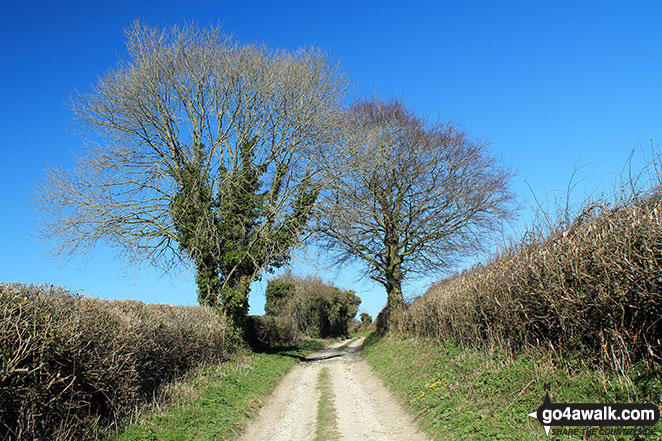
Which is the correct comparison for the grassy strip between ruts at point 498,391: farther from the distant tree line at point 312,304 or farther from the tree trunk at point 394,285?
the distant tree line at point 312,304

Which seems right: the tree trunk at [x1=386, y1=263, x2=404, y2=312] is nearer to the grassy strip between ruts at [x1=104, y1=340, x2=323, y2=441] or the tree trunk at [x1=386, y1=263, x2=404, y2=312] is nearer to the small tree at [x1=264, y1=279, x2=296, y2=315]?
the grassy strip between ruts at [x1=104, y1=340, x2=323, y2=441]

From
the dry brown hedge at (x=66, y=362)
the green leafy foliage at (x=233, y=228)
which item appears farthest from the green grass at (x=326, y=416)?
the green leafy foliage at (x=233, y=228)

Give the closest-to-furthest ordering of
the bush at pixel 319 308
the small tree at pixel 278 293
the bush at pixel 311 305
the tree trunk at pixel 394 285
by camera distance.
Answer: the tree trunk at pixel 394 285 < the small tree at pixel 278 293 < the bush at pixel 311 305 < the bush at pixel 319 308

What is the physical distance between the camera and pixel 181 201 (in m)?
17.5

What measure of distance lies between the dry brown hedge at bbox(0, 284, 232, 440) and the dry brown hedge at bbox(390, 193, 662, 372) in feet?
24.1

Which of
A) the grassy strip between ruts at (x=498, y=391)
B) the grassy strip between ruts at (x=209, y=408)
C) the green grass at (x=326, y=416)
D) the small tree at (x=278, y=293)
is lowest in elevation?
the green grass at (x=326, y=416)

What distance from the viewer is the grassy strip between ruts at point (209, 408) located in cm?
721

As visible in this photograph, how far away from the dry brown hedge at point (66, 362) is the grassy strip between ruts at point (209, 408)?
56cm

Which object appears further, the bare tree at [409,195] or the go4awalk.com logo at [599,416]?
the bare tree at [409,195]

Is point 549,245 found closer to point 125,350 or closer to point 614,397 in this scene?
point 614,397

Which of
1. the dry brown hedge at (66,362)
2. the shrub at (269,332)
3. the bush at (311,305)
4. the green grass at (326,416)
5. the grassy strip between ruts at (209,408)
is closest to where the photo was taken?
the dry brown hedge at (66,362)

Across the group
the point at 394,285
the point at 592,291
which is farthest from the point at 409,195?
the point at 592,291

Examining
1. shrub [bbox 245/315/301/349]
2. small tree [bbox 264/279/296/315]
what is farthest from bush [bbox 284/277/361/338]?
shrub [bbox 245/315/301/349]

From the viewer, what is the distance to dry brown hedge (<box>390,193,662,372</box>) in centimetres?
490
